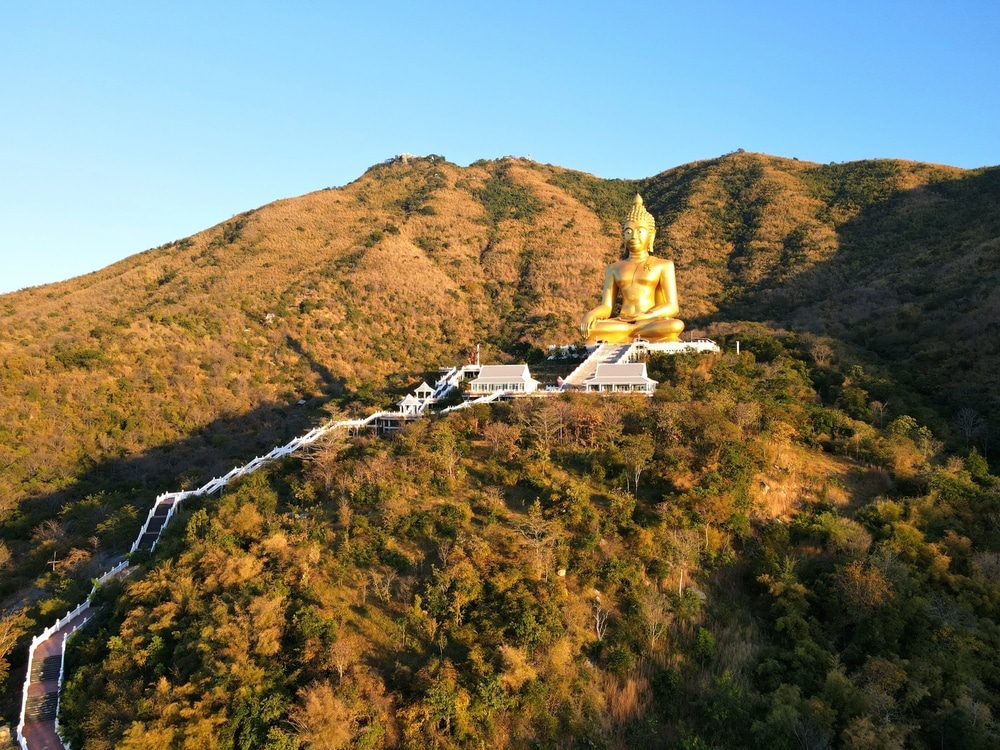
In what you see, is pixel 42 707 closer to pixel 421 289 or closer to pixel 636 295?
pixel 636 295

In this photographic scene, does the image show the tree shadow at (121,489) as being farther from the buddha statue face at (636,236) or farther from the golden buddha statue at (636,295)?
the buddha statue face at (636,236)

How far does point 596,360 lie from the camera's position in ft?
94.7

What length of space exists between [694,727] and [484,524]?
22.5ft

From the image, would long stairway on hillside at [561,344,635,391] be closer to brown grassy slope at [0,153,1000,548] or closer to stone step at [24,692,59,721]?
brown grassy slope at [0,153,1000,548]

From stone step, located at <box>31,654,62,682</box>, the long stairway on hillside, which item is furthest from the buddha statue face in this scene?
stone step, located at <box>31,654,62,682</box>

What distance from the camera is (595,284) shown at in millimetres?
59156

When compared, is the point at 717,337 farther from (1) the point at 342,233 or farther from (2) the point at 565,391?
(1) the point at 342,233

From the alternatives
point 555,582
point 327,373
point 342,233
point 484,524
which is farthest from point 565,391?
point 342,233

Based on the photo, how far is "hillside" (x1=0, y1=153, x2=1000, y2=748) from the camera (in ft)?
85.0

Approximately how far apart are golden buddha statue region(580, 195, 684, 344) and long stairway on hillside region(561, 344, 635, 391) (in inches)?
27.1

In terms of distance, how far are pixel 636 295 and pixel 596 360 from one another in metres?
4.07

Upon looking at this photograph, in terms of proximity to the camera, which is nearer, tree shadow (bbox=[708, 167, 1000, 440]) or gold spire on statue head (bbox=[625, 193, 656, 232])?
tree shadow (bbox=[708, 167, 1000, 440])

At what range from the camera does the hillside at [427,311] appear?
85.0ft

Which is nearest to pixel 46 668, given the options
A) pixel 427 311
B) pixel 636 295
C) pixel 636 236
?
pixel 636 295
